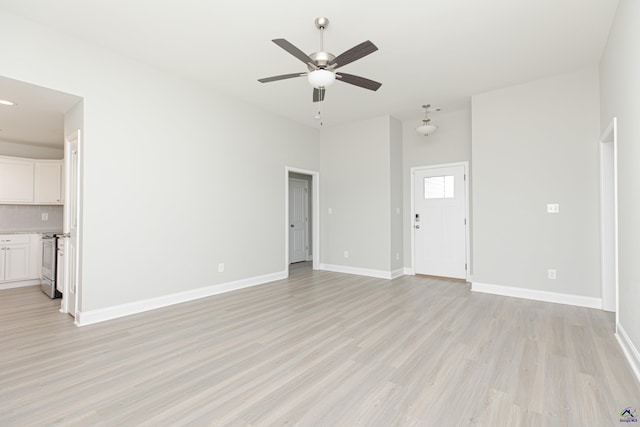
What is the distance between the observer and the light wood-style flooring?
5.92ft

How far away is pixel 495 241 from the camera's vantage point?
4453 millimetres

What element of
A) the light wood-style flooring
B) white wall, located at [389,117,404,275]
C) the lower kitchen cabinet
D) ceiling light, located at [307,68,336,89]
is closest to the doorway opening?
the lower kitchen cabinet

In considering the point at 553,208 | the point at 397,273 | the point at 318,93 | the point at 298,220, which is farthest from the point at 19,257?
the point at 553,208

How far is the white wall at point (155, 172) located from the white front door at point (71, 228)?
0.31 metres

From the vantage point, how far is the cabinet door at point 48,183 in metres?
5.55

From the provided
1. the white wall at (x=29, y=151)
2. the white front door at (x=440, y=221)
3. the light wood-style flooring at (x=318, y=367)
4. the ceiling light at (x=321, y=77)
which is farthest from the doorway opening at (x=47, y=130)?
the white front door at (x=440, y=221)

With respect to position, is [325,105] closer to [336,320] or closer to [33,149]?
[336,320]

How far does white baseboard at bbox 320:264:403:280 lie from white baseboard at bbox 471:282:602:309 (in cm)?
140

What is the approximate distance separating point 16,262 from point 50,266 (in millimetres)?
1139

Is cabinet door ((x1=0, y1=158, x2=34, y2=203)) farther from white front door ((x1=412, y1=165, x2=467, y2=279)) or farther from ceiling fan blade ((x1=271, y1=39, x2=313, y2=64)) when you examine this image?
white front door ((x1=412, y1=165, x2=467, y2=279))

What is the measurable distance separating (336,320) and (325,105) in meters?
3.45

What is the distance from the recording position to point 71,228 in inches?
139

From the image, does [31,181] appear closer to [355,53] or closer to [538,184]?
[355,53]

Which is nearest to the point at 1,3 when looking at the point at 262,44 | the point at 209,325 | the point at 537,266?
the point at 262,44
